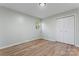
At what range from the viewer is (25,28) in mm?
3975

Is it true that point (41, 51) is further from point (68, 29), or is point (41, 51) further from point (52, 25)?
point (52, 25)

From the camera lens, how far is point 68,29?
309 cm

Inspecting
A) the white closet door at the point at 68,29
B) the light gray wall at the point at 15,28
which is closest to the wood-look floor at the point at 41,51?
the white closet door at the point at 68,29

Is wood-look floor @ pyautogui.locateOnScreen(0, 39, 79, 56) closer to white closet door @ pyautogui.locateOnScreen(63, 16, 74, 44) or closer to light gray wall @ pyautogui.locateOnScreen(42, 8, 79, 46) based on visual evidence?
white closet door @ pyautogui.locateOnScreen(63, 16, 74, 44)

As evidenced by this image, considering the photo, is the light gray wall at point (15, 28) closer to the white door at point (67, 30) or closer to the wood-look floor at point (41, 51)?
the wood-look floor at point (41, 51)

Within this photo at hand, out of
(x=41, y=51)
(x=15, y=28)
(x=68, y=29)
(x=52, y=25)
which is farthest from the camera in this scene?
(x=52, y=25)

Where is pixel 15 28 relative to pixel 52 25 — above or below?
below

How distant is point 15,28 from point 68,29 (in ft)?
8.37

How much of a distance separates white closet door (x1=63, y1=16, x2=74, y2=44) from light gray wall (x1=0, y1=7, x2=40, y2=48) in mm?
2173

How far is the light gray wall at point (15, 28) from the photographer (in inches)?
103

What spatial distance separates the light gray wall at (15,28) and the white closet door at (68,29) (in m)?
2.17

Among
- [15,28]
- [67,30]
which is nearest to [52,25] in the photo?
[67,30]

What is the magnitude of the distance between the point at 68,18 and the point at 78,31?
709mm

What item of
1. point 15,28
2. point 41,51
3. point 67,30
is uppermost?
point 15,28
